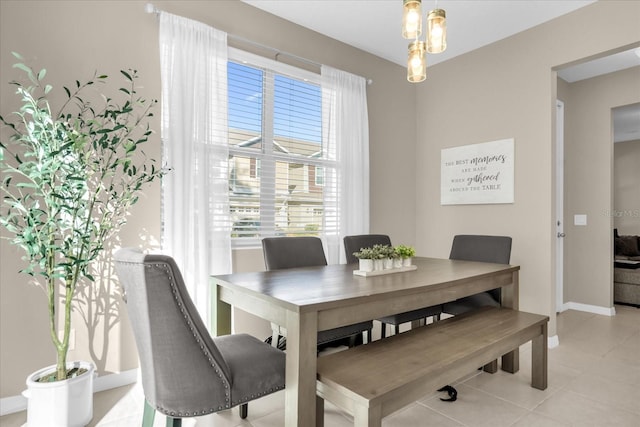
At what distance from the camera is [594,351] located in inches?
123

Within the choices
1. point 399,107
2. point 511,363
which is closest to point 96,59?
point 399,107

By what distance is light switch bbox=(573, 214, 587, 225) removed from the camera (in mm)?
4438

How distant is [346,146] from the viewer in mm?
3711

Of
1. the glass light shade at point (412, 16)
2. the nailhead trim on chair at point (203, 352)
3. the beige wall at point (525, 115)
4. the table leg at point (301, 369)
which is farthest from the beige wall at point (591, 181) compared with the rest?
the nailhead trim on chair at point (203, 352)

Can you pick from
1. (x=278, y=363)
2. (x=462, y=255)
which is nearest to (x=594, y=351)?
(x=462, y=255)

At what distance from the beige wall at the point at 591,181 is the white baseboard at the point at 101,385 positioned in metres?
4.81

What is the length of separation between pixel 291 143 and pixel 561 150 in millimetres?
3307

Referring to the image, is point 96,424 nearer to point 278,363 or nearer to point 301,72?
point 278,363

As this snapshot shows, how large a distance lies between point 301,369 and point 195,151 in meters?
1.89

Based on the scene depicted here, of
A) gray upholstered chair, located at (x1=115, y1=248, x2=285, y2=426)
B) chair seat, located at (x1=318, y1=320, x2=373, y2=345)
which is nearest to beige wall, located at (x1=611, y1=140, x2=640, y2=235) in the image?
chair seat, located at (x1=318, y1=320, x2=373, y2=345)

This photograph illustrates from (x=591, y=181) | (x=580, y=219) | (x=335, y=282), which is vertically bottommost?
(x=335, y=282)

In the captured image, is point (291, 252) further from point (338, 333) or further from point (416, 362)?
point (416, 362)

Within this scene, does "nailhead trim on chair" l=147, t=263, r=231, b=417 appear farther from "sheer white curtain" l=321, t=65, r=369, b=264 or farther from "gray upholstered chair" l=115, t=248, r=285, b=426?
"sheer white curtain" l=321, t=65, r=369, b=264

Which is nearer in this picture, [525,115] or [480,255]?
[480,255]
